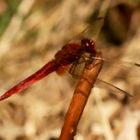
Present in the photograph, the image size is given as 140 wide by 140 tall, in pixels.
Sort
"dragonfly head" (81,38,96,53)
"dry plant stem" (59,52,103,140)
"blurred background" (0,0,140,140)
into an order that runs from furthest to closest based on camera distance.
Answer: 1. "blurred background" (0,0,140,140)
2. "dragonfly head" (81,38,96,53)
3. "dry plant stem" (59,52,103,140)

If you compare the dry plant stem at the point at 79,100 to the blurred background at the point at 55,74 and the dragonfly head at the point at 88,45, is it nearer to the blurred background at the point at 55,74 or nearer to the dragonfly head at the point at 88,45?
the dragonfly head at the point at 88,45

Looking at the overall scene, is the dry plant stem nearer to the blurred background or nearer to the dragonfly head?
the dragonfly head

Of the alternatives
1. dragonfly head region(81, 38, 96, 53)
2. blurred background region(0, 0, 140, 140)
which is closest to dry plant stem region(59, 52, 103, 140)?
dragonfly head region(81, 38, 96, 53)

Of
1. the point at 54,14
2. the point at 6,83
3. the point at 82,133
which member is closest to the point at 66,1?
the point at 54,14

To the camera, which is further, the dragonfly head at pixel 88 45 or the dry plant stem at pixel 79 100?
A: the dragonfly head at pixel 88 45

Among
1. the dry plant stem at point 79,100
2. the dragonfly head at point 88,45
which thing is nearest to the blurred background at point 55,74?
the dragonfly head at point 88,45

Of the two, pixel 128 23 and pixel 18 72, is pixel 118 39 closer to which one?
pixel 128 23
